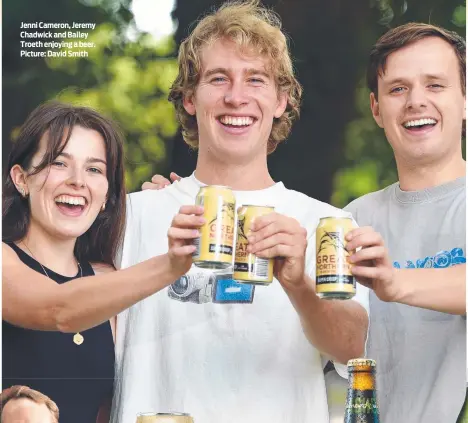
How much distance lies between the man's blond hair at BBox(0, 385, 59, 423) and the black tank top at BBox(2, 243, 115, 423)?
14mm

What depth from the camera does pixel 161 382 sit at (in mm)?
2584

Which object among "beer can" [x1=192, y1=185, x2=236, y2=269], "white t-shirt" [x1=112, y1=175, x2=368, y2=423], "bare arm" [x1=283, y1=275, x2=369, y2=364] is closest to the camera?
"beer can" [x1=192, y1=185, x2=236, y2=269]

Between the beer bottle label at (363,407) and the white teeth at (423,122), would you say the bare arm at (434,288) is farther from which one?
the white teeth at (423,122)

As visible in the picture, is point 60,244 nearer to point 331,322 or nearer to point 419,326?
point 331,322

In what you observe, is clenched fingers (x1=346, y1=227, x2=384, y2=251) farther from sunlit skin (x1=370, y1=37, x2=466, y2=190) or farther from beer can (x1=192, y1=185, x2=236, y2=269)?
sunlit skin (x1=370, y1=37, x2=466, y2=190)

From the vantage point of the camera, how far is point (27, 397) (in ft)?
8.91

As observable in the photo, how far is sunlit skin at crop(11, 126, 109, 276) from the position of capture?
270cm

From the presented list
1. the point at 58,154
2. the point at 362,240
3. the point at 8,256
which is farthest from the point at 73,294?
the point at 362,240

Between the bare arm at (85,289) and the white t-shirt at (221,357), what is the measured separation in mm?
205

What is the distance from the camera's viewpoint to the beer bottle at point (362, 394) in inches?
82.6

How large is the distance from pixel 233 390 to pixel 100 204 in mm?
710

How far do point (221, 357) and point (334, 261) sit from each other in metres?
0.60

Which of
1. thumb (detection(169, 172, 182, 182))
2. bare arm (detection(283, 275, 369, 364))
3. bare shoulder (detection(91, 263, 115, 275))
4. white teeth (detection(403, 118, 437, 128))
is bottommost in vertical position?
bare arm (detection(283, 275, 369, 364))

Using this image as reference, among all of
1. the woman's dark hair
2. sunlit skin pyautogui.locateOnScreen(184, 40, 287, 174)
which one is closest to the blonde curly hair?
sunlit skin pyautogui.locateOnScreen(184, 40, 287, 174)
